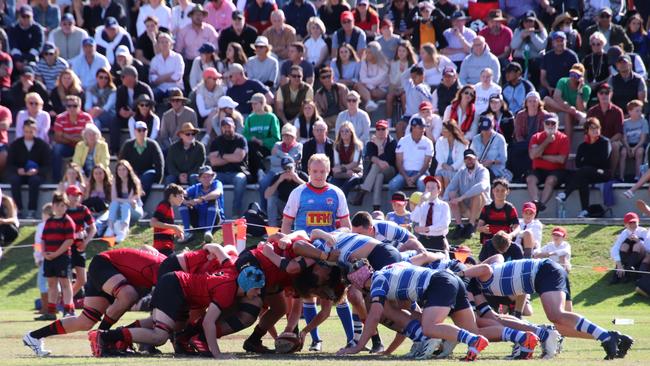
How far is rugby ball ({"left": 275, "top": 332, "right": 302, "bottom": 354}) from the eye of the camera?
1273 centimetres

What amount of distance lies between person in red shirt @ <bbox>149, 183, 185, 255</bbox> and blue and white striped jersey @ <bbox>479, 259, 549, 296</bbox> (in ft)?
17.9

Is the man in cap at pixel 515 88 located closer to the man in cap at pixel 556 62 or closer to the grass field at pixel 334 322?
the man in cap at pixel 556 62

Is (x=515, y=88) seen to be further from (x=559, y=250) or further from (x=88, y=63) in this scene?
(x=88, y=63)

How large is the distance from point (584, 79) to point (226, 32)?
6.23 meters

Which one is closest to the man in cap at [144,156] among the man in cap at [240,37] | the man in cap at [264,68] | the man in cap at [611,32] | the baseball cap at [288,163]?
the man in cap at [264,68]

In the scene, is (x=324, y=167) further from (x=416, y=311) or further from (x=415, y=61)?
(x=415, y=61)

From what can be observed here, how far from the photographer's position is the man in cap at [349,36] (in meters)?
22.2

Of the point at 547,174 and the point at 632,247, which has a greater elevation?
the point at 547,174

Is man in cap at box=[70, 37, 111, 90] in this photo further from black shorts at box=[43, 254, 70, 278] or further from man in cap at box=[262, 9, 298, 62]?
black shorts at box=[43, 254, 70, 278]

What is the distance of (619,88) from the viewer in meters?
20.7

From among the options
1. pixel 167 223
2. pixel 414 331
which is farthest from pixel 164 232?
pixel 414 331

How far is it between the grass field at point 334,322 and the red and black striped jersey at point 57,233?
3.27 ft

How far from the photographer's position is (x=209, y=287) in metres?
12.1

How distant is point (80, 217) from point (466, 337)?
8.02 meters
